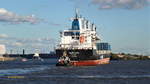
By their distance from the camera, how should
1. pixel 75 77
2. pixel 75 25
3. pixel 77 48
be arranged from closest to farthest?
pixel 75 77 → pixel 77 48 → pixel 75 25

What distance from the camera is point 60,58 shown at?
14000 centimetres

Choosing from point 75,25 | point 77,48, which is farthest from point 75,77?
point 75,25

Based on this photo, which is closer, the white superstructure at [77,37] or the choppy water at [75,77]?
the choppy water at [75,77]

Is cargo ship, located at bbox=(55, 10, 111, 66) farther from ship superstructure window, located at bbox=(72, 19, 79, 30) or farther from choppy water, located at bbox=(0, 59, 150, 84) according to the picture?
choppy water, located at bbox=(0, 59, 150, 84)

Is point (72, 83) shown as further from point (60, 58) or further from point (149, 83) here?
point (60, 58)

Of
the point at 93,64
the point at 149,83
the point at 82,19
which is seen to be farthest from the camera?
the point at 82,19

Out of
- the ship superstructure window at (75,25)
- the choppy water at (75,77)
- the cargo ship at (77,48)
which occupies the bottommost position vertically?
the choppy water at (75,77)

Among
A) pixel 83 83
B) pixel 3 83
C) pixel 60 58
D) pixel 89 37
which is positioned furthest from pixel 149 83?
pixel 89 37

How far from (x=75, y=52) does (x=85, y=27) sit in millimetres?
27419

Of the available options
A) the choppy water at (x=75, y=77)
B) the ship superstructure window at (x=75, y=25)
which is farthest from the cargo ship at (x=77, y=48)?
the choppy water at (x=75, y=77)

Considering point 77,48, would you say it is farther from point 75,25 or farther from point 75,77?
point 75,77

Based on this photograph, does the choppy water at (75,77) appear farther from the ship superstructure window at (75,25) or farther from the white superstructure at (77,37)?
the ship superstructure window at (75,25)

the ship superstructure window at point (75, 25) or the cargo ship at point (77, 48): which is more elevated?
the ship superstructure window at point (75, 25)

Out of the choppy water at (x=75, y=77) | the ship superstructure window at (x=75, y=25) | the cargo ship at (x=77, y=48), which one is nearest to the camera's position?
the choppy water at (x=75, y=77)
